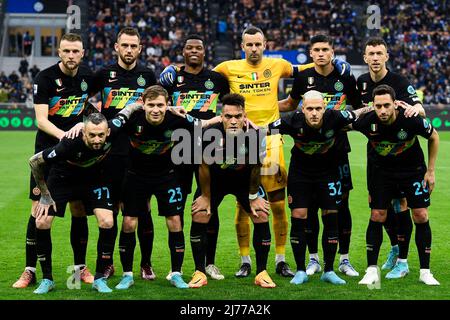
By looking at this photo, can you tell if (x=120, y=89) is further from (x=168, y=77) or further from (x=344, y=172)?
(x=344, y=172)

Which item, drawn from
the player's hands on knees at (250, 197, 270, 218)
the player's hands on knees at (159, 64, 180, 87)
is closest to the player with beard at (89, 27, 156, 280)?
the player's hands on knees at (159, 64, 180, 87)

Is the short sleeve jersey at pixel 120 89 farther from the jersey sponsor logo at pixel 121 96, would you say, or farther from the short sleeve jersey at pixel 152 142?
the short sleeve jersey at pixel 152 142

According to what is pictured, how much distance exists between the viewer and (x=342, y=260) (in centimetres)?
933

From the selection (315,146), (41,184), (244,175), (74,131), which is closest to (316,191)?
(315,146)

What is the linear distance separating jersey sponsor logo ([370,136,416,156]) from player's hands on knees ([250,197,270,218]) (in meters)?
1.31

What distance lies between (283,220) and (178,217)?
4.82 ft

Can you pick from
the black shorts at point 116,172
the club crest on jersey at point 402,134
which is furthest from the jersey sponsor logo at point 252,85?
the club crest on jersey at point 402,134

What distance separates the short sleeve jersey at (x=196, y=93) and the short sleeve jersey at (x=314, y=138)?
87 cm

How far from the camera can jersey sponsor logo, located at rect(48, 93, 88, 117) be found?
28.5 feet

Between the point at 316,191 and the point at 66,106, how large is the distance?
274cm

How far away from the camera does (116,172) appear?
8.85 meters

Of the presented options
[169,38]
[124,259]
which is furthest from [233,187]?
[169,38]

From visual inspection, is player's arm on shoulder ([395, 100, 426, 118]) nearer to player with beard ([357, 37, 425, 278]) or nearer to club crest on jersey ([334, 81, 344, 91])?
player with beard ([357, 37, 425, 278])

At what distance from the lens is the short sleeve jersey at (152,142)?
8438 mm
